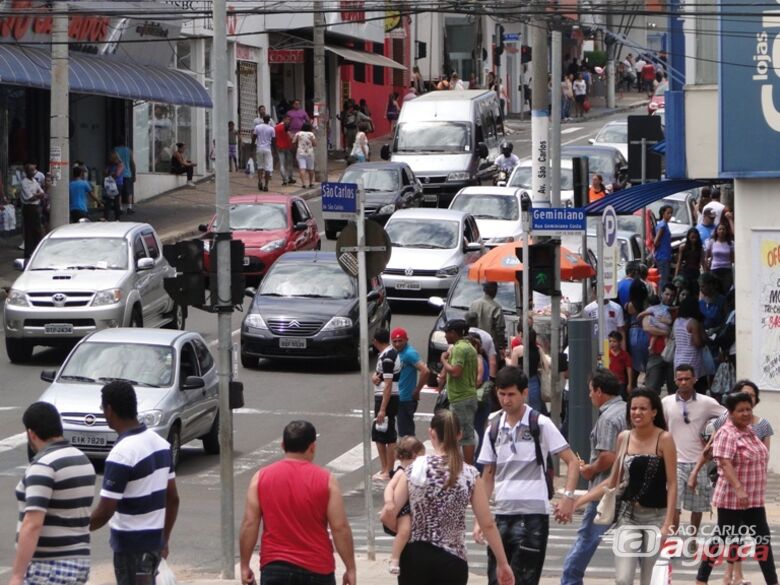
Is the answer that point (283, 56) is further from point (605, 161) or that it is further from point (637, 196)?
point (637, 196)

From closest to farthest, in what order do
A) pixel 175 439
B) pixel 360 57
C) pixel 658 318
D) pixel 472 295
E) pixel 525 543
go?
pixel 525 543
pixel 175 439
pixel 658 318
pixel 472 295
pixel 360 57

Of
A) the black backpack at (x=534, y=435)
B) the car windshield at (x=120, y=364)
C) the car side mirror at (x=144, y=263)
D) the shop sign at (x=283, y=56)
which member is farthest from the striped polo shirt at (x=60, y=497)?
the shop sign at (x=283, y=56)

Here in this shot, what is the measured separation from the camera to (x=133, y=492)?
9.04 metres

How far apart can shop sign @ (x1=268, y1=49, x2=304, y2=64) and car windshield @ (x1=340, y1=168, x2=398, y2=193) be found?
15.3m

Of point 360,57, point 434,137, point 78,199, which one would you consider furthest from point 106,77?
point 360,57

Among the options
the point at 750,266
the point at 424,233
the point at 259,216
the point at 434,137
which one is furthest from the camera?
the point at 434,137

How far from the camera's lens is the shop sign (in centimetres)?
5141

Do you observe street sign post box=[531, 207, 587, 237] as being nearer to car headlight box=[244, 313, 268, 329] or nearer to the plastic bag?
car headlight box=[244, 313, 268, 329]

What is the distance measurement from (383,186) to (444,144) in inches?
197

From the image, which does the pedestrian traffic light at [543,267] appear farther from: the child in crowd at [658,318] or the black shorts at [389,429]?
the child in crowd at [658,318]

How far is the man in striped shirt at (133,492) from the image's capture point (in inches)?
353

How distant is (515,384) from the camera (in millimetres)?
10461

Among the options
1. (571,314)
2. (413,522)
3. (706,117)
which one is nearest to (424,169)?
(571,314)

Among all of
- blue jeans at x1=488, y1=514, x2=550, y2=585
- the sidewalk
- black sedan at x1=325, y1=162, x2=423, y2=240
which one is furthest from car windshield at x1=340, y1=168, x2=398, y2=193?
blue jeans at x1=488, y1=514, x2=550, y2=585
